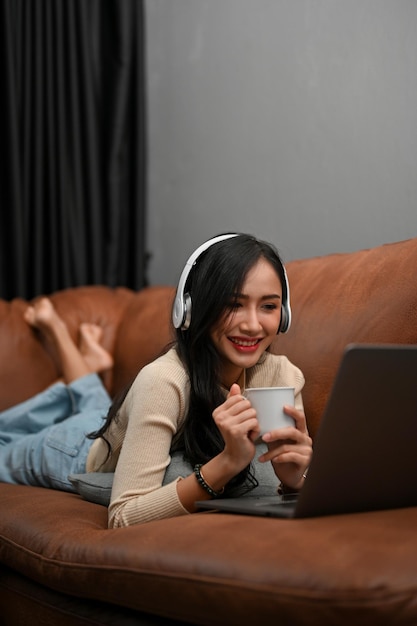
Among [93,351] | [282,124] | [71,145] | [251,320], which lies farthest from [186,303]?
[71,145]

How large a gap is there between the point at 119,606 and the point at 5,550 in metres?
0.34

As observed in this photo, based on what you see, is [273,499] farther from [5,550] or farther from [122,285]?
[122,285]

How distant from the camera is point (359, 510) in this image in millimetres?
1307

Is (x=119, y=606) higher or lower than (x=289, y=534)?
lower

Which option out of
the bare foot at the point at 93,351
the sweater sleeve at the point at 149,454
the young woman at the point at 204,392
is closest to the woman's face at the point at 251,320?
the young woman at the point at 204,392

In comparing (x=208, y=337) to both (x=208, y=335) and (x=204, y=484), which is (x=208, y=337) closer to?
(x=208, y=335)

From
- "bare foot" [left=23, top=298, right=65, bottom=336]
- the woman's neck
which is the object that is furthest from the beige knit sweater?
"bare foot" [left=23, top=298, right=65, bottom=336]

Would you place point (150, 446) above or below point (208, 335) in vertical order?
below

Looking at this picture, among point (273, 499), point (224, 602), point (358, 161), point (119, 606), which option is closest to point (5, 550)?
point (119, 606)

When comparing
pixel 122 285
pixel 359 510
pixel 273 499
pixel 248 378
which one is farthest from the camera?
pixel 122 285

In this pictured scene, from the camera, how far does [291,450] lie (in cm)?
142

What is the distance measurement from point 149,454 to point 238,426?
9.1 inches

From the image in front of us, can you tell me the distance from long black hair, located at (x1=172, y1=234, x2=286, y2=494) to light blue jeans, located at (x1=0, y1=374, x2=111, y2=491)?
46 centimetres

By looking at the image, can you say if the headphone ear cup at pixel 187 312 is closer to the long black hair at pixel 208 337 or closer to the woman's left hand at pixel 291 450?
the long black hair at pixel 208 337
